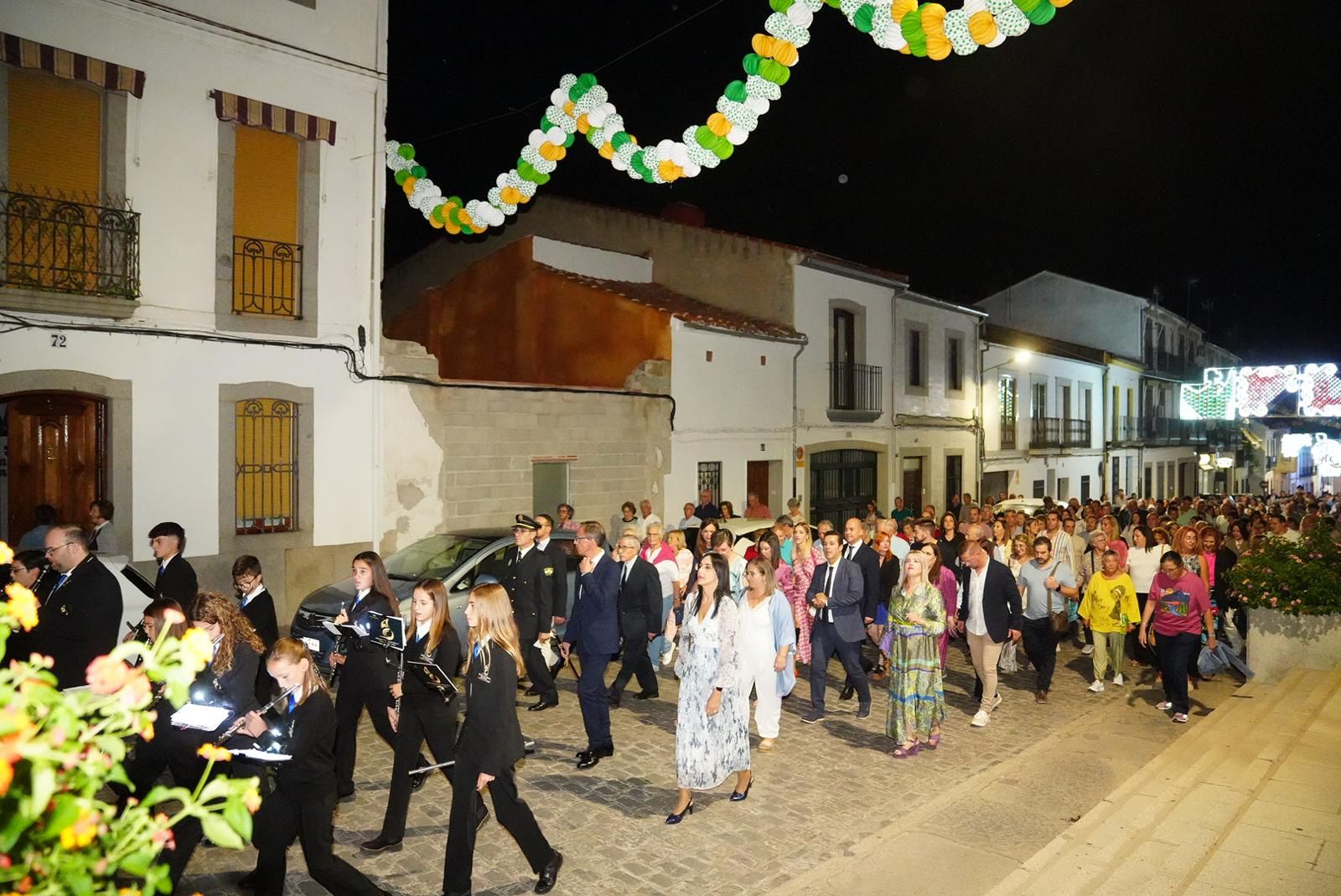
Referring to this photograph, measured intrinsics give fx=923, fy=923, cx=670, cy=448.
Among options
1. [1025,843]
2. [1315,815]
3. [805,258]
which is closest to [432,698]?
[1025,843]

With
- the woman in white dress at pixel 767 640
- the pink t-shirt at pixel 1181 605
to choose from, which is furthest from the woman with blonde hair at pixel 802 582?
the pink t-shirt at pixel 1181 605

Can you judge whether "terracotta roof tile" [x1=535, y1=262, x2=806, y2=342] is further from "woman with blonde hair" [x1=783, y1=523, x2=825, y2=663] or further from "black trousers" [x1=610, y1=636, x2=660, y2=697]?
"black trousers" [x1=610, y1=636, x2=660, y2=697]

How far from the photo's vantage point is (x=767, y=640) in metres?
7.55

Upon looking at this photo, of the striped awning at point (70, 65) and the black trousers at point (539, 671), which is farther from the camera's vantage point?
the striped awning at point (70, 65)

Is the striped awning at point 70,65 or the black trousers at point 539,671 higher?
the striped awning at point 70,65

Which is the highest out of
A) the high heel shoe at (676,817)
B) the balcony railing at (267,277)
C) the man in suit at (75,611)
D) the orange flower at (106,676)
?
the balcony railing at (267,277)

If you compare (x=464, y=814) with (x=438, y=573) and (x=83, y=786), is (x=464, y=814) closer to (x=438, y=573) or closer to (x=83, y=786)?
(x=83, y=786)

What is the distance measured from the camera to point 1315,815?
5914 millimetres

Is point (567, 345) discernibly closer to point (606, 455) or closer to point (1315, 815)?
point (606, 455)

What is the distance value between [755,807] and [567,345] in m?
13.9

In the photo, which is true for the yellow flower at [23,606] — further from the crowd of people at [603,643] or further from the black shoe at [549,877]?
the black shoe at [549,877]

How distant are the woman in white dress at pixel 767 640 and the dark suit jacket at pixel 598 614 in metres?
1.09

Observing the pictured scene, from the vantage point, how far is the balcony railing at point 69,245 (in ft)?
33.8

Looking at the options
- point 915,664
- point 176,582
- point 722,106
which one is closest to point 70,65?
point 176,582
